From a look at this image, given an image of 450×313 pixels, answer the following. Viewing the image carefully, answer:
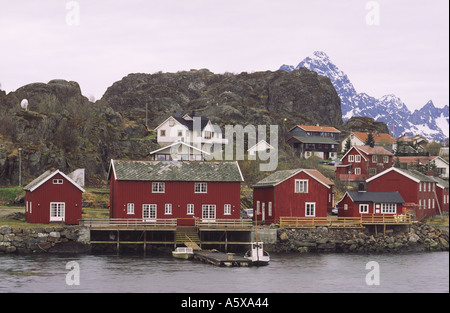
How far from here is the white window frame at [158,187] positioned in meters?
68.9

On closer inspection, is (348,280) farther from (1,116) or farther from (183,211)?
(1,116)

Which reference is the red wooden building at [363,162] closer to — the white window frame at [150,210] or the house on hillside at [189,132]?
the house on hillside at [189,132]

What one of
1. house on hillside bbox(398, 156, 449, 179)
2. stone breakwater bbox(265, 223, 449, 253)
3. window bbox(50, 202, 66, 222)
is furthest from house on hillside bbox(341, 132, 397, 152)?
→ window bbox(50, 202, 66, 222)

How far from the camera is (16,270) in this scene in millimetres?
50281

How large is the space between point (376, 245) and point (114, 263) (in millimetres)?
27031

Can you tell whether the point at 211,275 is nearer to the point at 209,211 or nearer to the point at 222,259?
the point at 222,259

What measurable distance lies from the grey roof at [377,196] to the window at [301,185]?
16.8 feet

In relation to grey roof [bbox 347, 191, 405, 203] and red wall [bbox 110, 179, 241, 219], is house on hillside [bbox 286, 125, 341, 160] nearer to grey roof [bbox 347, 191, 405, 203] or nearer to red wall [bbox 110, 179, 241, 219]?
grey roof [bbox 347, 191, 405, 203]

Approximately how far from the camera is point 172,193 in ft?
227

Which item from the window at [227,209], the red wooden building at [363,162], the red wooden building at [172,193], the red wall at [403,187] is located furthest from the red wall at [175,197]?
the red wooden building at [363,162]

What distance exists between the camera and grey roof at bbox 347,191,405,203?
73.6 metres

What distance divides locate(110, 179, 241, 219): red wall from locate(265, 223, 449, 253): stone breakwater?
19.7 ft
